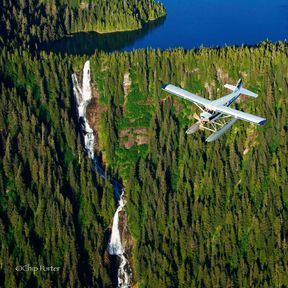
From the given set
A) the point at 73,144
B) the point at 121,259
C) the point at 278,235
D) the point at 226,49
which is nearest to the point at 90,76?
the point at 73,144

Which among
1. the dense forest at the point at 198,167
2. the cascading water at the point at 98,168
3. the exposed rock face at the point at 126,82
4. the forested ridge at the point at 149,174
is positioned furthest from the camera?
the exposed rock face at the point at 126,82

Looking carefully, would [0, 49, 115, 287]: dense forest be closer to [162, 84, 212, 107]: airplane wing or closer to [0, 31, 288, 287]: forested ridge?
[0, 31, 288, 287]: forested ridge

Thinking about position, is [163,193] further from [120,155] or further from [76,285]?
[76,285]

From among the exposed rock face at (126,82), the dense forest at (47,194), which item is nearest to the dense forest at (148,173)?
the dense forest at (47,194)

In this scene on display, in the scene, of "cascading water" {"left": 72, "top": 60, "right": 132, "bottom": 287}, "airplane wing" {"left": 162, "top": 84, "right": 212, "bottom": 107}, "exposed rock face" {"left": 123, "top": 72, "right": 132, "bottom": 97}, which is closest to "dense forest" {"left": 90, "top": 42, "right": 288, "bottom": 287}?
"exposed rock face" {"left": 123, "top": 72, "right": 132, "bottom": 97}

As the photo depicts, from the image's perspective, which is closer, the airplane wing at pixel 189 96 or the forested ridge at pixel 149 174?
the airplane wing at pixel 189 96

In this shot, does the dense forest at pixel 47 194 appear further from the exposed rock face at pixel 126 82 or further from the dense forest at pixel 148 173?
the exposed rock face at pixel 126 82
